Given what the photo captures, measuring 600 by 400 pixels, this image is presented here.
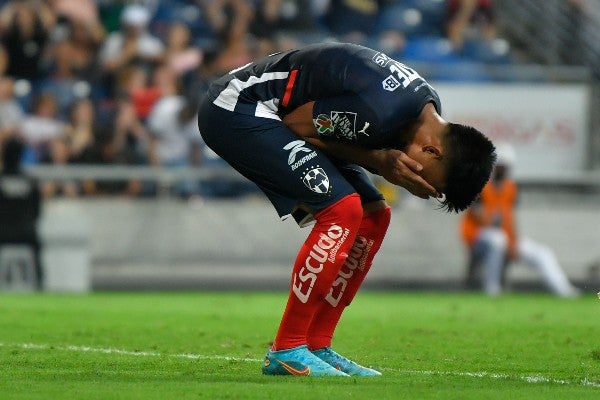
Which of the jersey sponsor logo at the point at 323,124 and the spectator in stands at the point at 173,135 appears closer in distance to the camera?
the jersey sponsor logo at the point at 323,124

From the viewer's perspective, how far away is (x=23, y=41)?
1759 centimetres

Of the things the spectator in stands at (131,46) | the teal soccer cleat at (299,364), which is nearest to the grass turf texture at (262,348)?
the teal soccer cleat at (299,364)

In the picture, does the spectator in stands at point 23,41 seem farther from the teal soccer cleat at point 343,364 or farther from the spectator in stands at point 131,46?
the teal soccer cleat at point 343,364

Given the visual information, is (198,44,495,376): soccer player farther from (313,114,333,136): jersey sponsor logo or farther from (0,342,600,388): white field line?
(0,342,600,388): white field line

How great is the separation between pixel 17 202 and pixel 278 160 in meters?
10.2

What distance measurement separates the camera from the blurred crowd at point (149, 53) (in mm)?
16641

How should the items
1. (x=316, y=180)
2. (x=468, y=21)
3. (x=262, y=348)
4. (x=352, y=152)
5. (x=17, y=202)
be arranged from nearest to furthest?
(x=316, y=180) → (x=352, y=152) → (x=262, y=348) → (x=17, y=202) → (x=468, y=21)

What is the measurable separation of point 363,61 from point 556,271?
35.5ft

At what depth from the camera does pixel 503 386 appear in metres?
6.43

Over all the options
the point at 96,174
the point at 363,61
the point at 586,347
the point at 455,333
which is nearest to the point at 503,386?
the point at 363,61

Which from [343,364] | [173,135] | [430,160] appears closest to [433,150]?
[430,160]

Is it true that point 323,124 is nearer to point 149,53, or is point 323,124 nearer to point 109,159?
point 109,159

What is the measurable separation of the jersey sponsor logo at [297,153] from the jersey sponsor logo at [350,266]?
0.67 meters

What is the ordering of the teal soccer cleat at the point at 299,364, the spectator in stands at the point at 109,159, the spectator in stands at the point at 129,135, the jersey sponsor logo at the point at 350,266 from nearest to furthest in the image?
the teal soccer cleat at the point at 299,364 < the jersey sponsor logo at the point at 350,266 < the spectator in stands at the point at 109,159 < the spectator in stands at the point at 129,135
